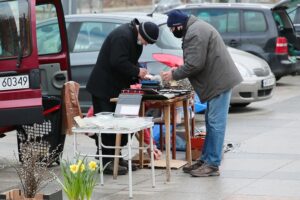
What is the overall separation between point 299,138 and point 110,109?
10.9 ft

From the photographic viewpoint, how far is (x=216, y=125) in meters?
9.24

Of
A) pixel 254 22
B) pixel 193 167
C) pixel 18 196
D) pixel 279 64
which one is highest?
pixel 18 196

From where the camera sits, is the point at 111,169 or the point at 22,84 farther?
the point at 111,169

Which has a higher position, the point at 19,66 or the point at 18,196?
the point at 19,66

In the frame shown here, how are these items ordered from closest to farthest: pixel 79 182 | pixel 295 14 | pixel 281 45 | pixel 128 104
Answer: pixel 79 182 < pixel 128 104 < pixel 281 45 < pixel 295 14

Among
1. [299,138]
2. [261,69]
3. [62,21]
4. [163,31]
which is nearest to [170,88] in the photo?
[62,21]

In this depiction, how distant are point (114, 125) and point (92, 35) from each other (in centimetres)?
572

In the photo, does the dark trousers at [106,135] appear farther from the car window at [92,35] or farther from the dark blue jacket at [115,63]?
the car window at [92,35]

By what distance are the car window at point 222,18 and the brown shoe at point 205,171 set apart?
915 centimetres

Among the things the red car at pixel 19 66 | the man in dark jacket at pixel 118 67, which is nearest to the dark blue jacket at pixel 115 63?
the man in dark jacket at pixel 118 67

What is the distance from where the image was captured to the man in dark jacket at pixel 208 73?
358 inches

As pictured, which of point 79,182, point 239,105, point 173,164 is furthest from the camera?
point 239,105

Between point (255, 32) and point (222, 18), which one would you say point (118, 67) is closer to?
point (255, 32)

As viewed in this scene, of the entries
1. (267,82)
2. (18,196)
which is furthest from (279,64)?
(18,196)
